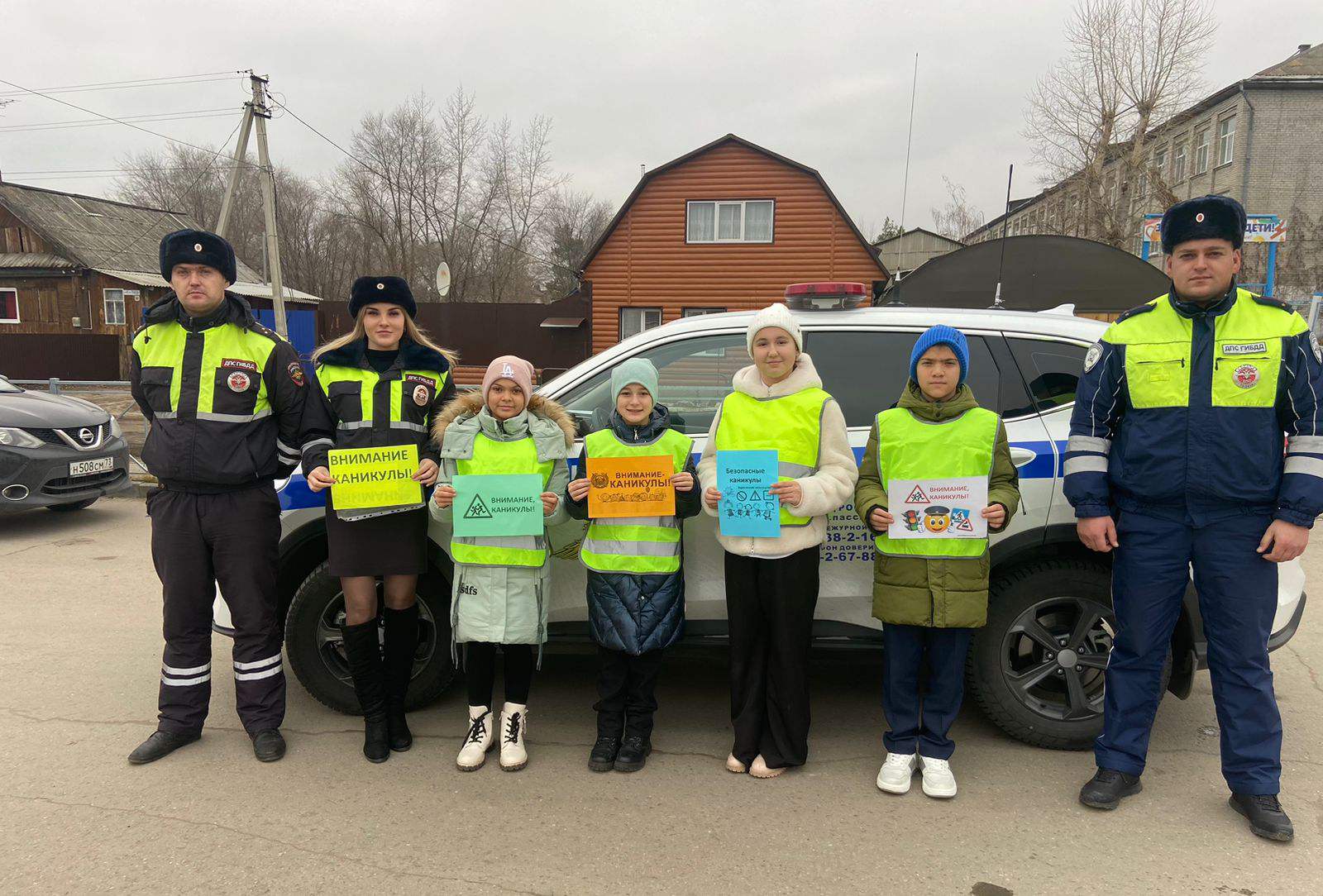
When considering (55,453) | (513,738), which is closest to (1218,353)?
(513,738)

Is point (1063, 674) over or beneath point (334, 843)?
over

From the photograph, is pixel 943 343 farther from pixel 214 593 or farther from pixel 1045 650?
pixel 214 593

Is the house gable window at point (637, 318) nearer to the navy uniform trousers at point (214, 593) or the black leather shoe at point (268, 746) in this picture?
the navy uniform trousers at point (214, 593)

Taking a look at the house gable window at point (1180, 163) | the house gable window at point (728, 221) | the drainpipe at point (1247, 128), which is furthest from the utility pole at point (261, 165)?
the house gable window at point (1180, 163)

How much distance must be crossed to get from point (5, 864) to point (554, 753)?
1.82 metres

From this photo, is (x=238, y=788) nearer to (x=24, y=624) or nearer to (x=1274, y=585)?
(x=24, y=624)

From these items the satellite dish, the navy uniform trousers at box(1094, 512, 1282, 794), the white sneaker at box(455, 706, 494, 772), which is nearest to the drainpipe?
the satellite dish

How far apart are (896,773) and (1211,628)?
1224mm

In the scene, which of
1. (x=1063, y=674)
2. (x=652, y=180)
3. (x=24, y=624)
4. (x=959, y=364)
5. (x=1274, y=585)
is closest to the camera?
(x=1274, y=585)

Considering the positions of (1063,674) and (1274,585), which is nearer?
(1274,585)

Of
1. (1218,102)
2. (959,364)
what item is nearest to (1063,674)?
(959,364)

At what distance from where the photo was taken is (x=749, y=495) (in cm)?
297

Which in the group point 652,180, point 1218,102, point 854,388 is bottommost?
point 854,388

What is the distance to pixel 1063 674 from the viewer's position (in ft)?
11.0
